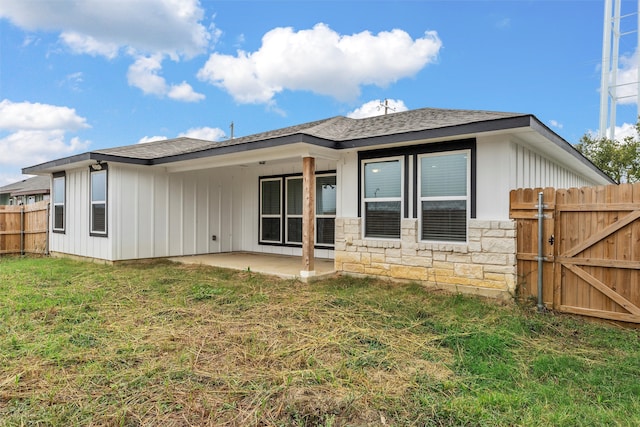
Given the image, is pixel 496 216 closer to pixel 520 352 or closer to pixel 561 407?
pixel 520 352

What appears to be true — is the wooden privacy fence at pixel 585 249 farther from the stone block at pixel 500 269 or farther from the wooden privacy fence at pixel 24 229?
the wooden privacy fence at pixel 24 229

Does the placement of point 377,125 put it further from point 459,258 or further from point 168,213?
point 168,213

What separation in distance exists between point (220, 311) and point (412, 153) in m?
4.05

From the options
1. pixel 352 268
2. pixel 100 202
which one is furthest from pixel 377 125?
pixel 100 202

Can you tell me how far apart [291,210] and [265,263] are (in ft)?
6.49

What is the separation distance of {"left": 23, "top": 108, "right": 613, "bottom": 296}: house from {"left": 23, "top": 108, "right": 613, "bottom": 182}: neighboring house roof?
0.09 feet

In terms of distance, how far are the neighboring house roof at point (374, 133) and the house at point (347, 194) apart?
3 cm

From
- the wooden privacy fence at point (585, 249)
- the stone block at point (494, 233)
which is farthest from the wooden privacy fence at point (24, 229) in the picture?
the wooden privacy fence at point (585, 249)

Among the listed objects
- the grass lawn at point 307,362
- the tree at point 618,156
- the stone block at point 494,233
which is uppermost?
the tree at point 618,156

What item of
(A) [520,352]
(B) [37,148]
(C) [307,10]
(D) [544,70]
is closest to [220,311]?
(A) [520,352]

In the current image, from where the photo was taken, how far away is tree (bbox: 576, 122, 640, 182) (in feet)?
52.8

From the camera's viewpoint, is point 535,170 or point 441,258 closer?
point 441,258

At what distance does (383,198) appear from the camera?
663cm

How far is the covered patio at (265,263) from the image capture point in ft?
23.7
